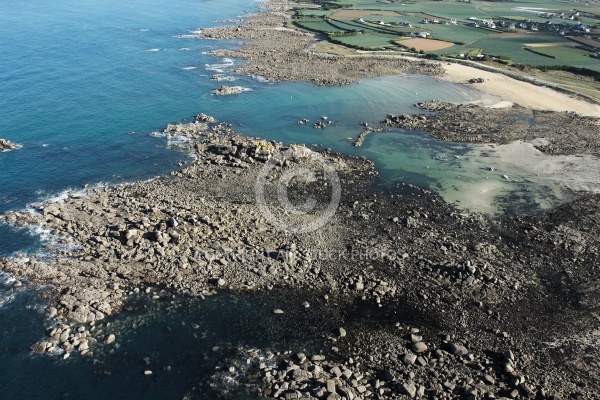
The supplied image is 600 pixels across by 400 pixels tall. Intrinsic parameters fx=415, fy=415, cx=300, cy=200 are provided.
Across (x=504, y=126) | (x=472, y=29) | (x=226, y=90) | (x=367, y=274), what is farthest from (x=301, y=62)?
(x=367, y=274)

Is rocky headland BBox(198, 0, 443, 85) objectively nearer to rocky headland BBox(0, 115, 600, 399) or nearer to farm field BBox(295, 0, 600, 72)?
farm field BBox(295, 0, 600, 72)

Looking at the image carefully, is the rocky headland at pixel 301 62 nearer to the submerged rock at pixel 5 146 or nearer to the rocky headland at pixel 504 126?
the rocky headland at pixel 504 126

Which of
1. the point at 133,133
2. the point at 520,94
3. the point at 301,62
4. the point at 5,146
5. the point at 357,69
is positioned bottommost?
the point at 5,146

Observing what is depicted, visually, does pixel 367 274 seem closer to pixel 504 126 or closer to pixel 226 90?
pixel 504 126

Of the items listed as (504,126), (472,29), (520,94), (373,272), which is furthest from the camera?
(472,29)

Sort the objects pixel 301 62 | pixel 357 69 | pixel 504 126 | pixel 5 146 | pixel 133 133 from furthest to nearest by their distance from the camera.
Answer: pixel 301 62, pixel 357 69, pixel 504 126, pixel 133 133, pixel 5 146

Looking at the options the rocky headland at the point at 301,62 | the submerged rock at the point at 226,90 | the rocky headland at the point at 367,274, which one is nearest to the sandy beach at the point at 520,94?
the rocky headland at the point at 301,62
